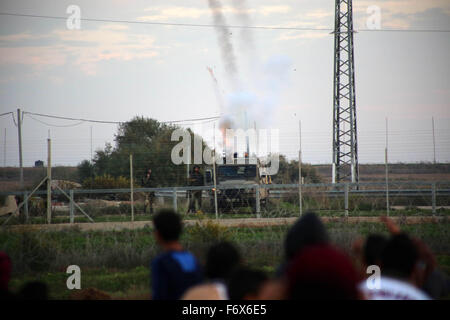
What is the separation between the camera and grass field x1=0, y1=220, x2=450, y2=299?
991 cm

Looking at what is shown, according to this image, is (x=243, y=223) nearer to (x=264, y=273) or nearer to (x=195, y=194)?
(x=195, y=194)

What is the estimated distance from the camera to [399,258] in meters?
3.48

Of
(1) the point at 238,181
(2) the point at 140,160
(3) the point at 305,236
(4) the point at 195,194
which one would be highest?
(2) the point at 140,160

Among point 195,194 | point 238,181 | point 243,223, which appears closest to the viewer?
point 243,223

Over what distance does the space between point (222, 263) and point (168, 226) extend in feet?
2.02

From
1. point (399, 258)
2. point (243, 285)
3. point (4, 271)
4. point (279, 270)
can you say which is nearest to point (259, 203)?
point (4, 271)

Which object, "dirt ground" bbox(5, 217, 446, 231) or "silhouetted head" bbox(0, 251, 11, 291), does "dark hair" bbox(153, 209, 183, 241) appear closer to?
"silhouetted head" bbox(0, 251, 11, 291)

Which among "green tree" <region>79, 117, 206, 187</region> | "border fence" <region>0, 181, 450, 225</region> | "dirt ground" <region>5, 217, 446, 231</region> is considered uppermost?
"green tree" <region>79, 117, 206, 187</region>

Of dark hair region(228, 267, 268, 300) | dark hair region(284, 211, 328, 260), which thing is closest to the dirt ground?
dark hair region(228, 267, 268, 300)

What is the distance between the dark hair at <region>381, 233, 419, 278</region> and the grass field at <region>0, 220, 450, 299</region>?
5.79 m

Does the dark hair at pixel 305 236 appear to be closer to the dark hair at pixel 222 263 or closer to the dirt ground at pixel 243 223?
the dark hair at pixel 222 263

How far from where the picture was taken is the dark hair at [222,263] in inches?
164

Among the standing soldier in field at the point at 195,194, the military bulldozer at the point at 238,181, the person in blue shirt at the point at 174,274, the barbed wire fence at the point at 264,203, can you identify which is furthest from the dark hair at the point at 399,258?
the standing soldier in field at the point at 195,194
